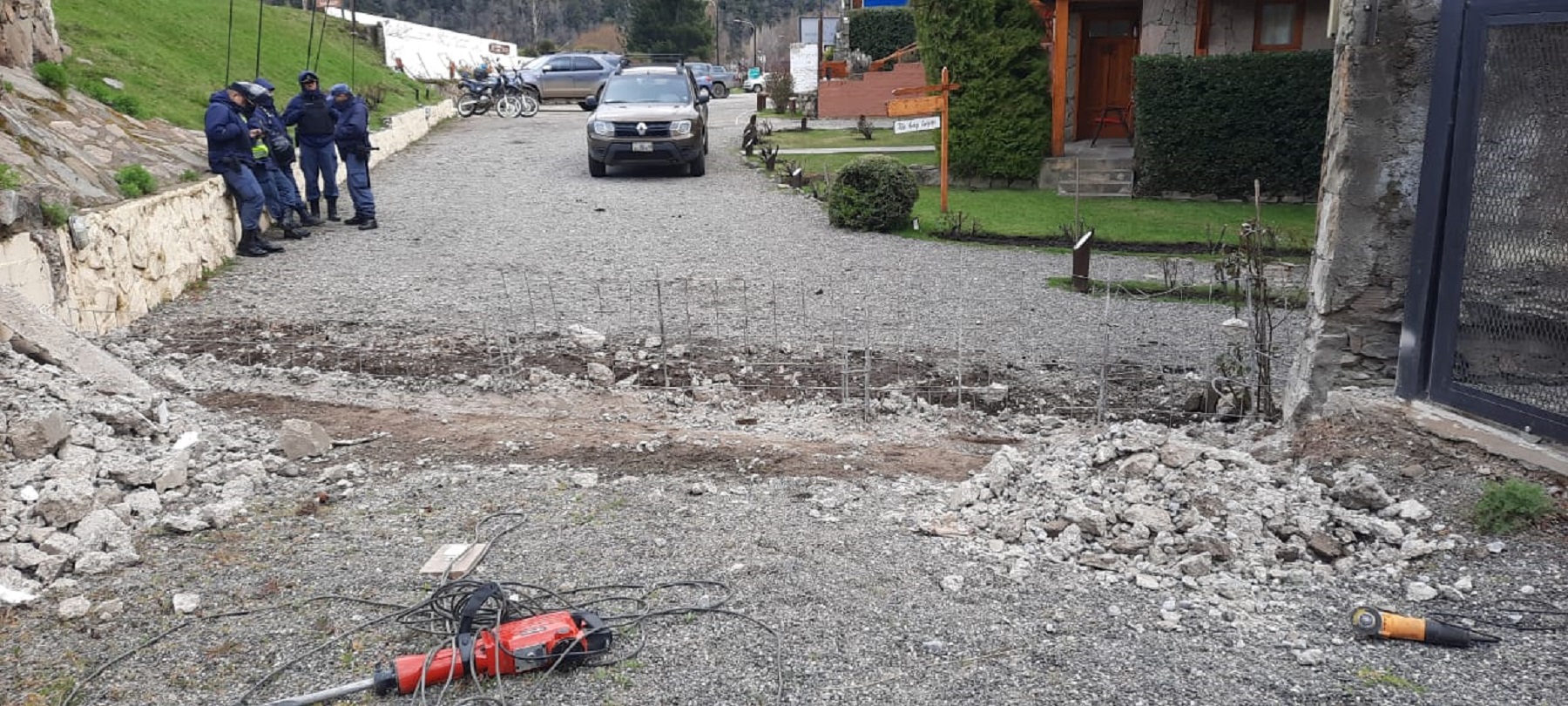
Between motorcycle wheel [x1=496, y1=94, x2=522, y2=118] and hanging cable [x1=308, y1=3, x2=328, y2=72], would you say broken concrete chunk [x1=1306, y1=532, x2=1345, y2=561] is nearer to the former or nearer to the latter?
hanging cable [x1=308, y1=3, x2=328, y2=72]

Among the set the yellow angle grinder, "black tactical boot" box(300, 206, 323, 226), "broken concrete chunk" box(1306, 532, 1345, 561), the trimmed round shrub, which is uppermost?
the trimmed round shrub

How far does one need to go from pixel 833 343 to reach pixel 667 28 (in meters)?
51.5

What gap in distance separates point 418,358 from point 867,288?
13.8ft

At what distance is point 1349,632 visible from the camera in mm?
3799

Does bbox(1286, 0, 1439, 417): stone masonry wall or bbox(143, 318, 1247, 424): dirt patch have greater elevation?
bbox(1286, 0, 1439, 417): stone masonry wall

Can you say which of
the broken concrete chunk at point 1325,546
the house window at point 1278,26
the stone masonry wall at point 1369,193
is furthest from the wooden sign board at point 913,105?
the broken concrete chunk at point 1325,546

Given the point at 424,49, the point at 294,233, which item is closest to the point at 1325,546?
the point at 294,233

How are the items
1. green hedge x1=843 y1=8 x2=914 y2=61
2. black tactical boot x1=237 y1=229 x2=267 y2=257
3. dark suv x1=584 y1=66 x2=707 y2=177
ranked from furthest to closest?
green hedge x1=843 y1=8 x2=914 y2=61
dark suv x1=584 y1=66 x2=707 y2=177
black tactical boot x1=237 y1=229 x2=267 y2=257

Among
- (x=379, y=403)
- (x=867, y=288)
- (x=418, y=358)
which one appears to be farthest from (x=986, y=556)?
(x=867, y=288)

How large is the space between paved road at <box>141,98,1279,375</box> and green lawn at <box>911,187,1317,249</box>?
Result: 141 centimetres

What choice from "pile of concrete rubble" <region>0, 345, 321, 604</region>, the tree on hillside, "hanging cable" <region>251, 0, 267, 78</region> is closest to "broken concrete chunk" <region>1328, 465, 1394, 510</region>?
"pile of concrete rubble" <region>0, 345, 321, 604</region>

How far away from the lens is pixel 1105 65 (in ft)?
66.3

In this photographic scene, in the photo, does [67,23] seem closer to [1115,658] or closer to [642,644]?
[642,644]

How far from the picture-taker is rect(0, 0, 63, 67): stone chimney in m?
11.4
